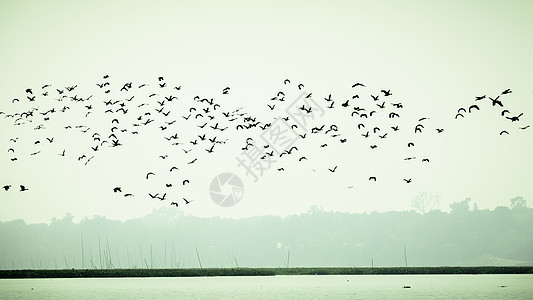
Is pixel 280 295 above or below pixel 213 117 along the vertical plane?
below

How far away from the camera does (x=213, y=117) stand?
2308 inches

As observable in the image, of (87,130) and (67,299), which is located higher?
(87,130)

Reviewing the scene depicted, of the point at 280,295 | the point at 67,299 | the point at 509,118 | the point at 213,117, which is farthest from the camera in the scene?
the point at 280,295

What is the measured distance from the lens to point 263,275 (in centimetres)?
15488

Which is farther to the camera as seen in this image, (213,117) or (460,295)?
(460,295)

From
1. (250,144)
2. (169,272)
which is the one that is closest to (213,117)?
(250,144)

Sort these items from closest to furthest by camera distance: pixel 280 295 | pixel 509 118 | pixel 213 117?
pixel 509 118, pixel 213 117, pixel 280 295

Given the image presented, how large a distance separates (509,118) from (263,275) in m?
113

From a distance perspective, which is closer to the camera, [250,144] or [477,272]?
[250,144]

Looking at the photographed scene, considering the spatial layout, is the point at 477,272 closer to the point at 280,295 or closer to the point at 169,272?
the point at 169,272

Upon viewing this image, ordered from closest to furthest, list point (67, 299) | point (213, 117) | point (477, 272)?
point (213, 117) → point (67, 299) → point (477, 272)

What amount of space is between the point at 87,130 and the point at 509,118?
35.2 metres

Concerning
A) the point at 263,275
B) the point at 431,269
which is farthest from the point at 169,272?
the point at 431,269

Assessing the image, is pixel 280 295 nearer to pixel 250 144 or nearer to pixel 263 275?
pixel 250 144
